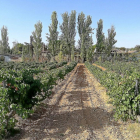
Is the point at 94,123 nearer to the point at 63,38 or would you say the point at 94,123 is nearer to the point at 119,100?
the point at 119,100

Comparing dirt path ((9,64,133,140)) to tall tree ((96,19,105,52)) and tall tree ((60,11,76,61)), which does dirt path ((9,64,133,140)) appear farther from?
tall tree ((96,19,105,52))

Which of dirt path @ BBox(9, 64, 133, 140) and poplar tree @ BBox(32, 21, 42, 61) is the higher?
poplar tree @ BBox(32, 21, 42, 61)

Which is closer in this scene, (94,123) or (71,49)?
(94,123)

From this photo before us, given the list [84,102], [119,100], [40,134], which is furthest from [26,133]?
[84,102]

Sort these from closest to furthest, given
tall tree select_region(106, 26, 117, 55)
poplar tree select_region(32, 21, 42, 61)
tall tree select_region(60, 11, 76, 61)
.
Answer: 1. poplar tree select_region(32, 21, 42, 61)
2. tall tree select_region(106, 26, 117, 55)
3. tall tree select_region(60, 11, 76, 61)

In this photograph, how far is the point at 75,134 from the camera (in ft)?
13.6

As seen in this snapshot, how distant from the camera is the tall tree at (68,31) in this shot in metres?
47.0

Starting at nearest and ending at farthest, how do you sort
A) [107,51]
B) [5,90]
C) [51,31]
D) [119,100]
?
[5,90] < [119,100] < [51,31] < [107,51]

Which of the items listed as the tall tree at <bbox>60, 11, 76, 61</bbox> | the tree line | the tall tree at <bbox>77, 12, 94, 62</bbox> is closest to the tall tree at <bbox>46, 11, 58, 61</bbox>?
the tree line

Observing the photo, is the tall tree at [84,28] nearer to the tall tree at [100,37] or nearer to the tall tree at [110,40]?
the tall tree at [100,37]

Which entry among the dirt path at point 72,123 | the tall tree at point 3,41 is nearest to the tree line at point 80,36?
the tall tree at point 3,41

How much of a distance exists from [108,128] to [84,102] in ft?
8.56

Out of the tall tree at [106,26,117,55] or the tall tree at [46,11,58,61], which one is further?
the tall tree at [106,26,117,55]

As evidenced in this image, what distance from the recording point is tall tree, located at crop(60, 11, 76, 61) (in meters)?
47.0
